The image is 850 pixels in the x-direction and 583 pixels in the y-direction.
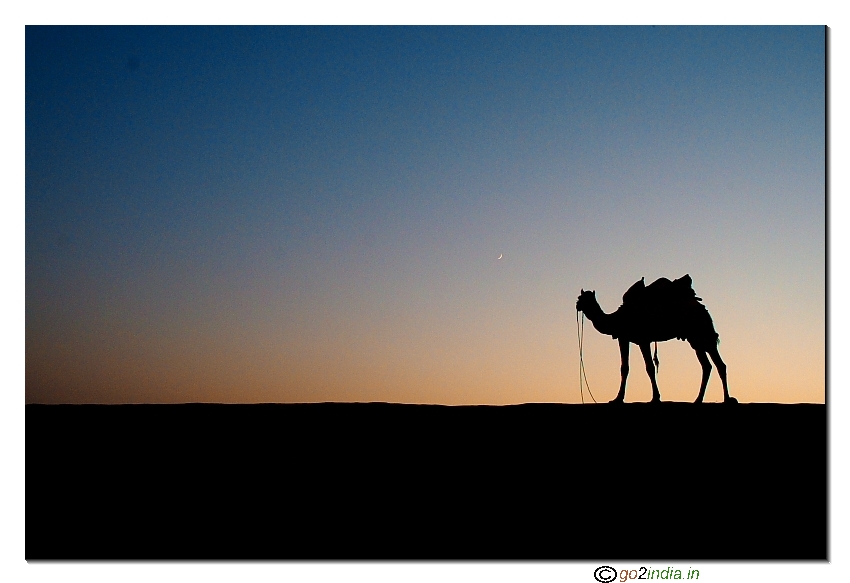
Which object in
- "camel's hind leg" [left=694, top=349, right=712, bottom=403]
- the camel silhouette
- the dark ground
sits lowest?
the dark ground

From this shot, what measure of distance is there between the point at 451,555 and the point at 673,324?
8.09 metres

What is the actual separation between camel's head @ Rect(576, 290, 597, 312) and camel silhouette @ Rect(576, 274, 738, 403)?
0.51m

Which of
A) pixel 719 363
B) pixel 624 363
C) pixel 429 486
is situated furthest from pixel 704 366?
pixel 429 486

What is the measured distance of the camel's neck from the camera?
50.6 feet

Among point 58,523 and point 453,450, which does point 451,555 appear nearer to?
point 453,450

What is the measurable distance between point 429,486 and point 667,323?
6.80m

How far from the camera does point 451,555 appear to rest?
8055 mm

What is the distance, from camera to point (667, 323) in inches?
597

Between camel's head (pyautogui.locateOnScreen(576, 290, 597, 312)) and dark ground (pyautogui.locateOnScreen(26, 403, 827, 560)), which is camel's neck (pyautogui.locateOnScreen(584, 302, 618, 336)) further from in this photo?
dark ground (pyautogui.locateOnScreen(26, 403, 827, 560))

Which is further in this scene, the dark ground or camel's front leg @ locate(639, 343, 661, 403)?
camel's front leg @ locate(639, 343, 661, 403)

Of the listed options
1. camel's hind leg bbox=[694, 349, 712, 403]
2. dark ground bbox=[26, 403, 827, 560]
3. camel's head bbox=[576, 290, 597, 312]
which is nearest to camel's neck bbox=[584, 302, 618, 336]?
→ camel's head bbox=[576, 290, 597, 312]

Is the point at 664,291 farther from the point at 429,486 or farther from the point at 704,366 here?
the point at 429,486
